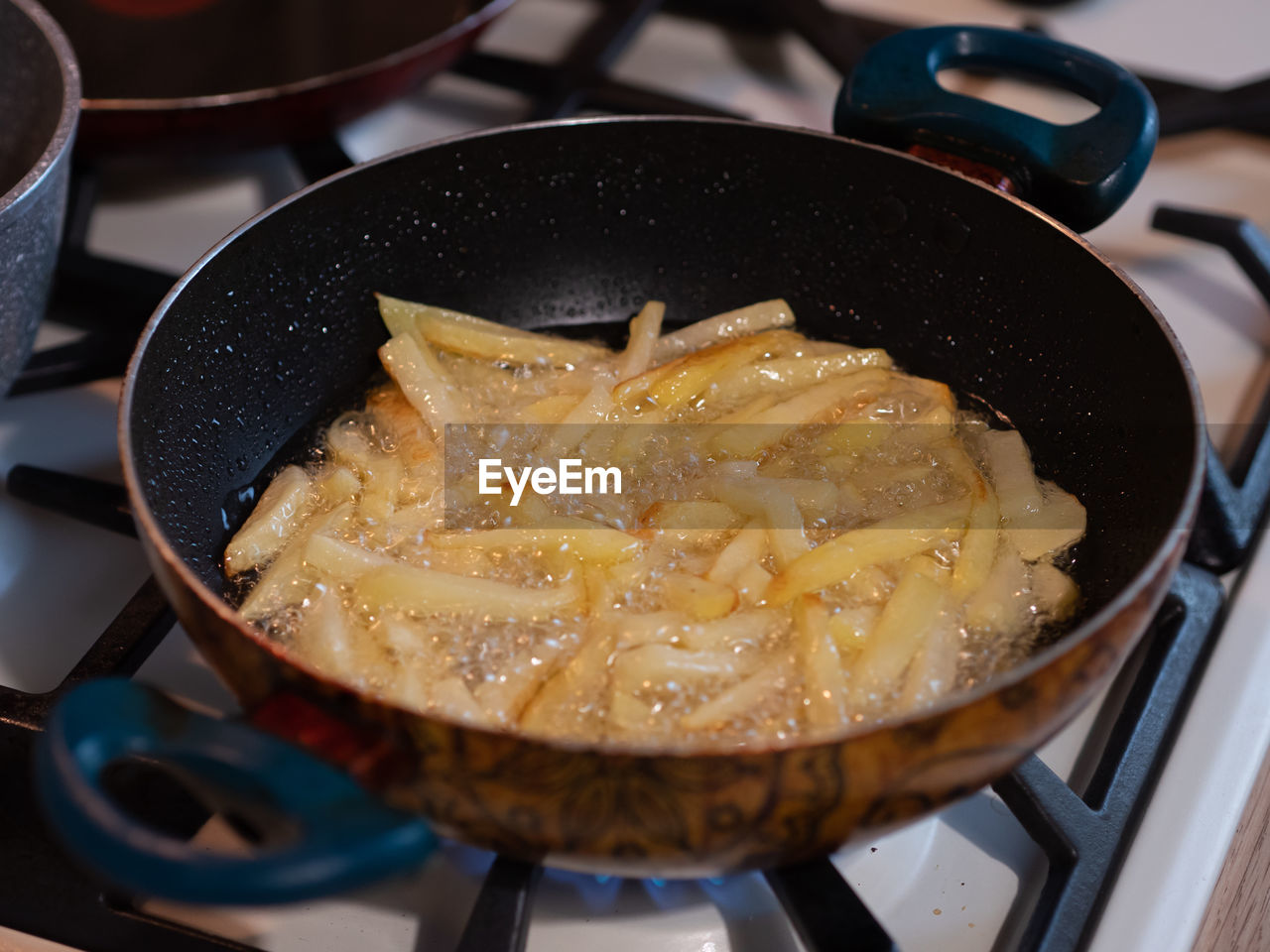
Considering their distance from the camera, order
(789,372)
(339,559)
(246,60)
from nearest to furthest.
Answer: (339,559) < (789,372) < (246,60)

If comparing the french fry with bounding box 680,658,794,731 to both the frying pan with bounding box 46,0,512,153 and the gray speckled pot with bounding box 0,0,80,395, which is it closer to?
the gray speckled pot with bounding box 0,0,80,395

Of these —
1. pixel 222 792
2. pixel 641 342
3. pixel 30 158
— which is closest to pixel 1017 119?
pixel 641 342

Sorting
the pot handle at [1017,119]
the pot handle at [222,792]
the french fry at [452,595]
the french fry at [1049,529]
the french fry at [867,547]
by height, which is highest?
the pot handle at [1017,119]

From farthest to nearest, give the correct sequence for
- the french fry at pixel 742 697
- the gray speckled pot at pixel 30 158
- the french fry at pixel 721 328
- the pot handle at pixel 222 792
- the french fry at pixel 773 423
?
the french fry at pixel 721 328
the french fry at pixel 773 423
the gray speckled pot at pixel 30 158
the french fry at pixel 742 697
the pot handle at pixel 222 792

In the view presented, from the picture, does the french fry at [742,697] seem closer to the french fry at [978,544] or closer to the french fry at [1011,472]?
the french fry at [978,544]

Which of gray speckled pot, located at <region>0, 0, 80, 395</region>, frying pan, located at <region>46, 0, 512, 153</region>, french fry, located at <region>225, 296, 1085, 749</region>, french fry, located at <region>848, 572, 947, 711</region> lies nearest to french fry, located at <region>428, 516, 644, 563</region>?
french fry, located at <region>225, 296, 1085, 749</region>

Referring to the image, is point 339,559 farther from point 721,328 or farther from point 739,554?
point 721,328

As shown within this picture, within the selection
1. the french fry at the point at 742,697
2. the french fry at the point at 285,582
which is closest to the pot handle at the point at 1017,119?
the french fry at the point at 742,697
